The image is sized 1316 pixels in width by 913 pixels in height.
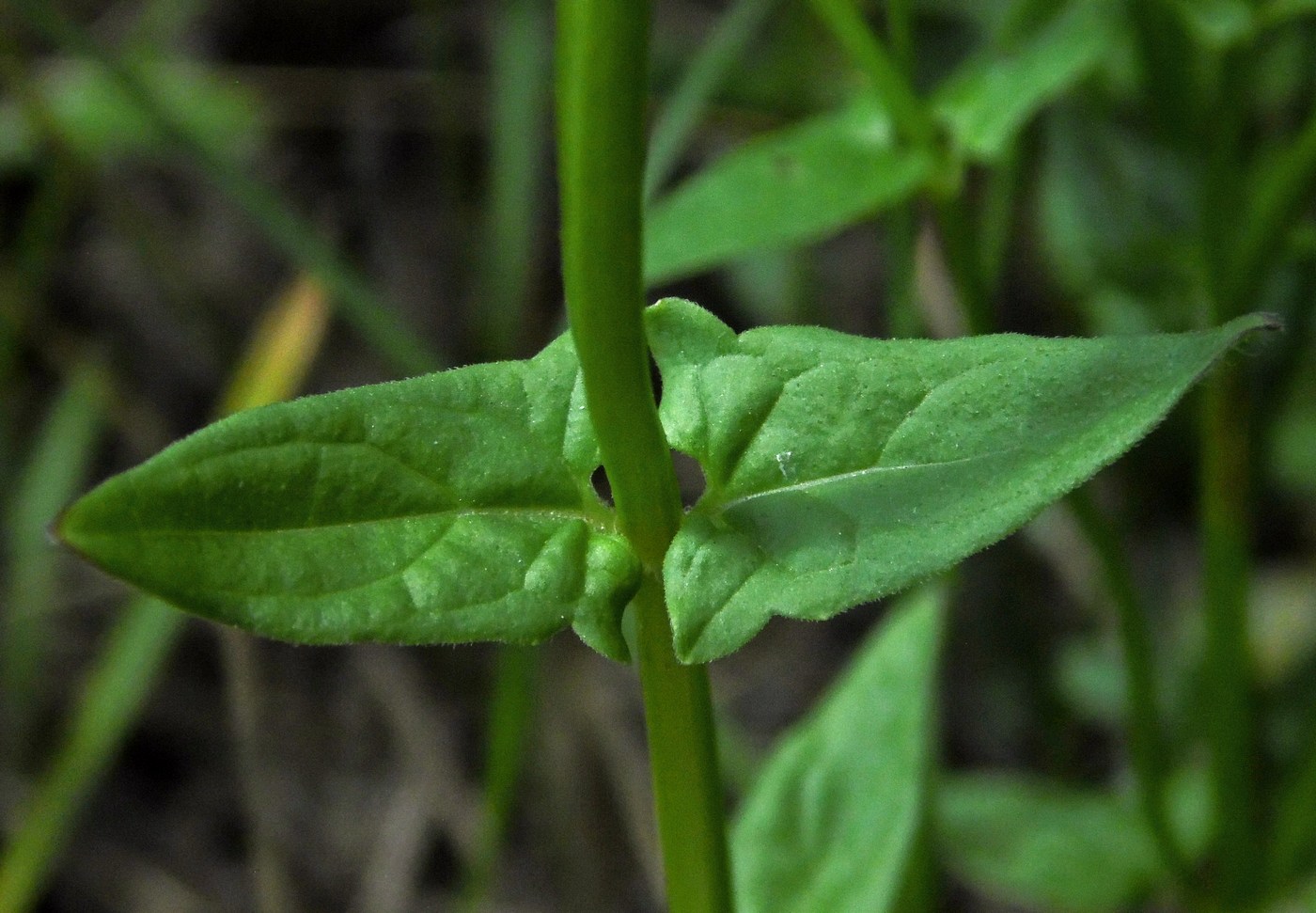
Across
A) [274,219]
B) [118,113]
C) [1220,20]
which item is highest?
[118,113]

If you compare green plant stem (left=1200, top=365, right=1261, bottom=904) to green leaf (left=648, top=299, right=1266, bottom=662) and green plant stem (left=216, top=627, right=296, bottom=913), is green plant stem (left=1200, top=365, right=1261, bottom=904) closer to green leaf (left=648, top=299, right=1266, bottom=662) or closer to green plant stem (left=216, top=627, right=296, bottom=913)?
green leaf (left=648, top=299, right=1266, bottom=662)

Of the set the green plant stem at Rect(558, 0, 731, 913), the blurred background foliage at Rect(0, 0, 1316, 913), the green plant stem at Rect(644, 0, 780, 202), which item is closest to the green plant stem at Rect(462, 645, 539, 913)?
the blurred background foliage at Rect(0, 0, 1316, 913)

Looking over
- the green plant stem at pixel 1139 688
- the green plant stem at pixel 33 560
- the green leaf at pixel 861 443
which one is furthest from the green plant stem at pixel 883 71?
the green plant stem at pixel 33 560

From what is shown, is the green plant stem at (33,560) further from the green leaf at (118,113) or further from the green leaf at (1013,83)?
the green leaf at (1013,83)

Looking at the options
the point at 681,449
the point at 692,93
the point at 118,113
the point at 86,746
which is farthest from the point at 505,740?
the point at 118,113

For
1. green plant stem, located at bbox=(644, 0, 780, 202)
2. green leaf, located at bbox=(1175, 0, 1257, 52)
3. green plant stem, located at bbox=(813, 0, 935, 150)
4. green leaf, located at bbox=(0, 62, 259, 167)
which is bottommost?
green plant stem, located at bbox=(813, 0, 935, 150)

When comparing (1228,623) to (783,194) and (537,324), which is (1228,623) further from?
(537,324)

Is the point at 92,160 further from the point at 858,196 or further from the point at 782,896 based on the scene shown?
the point at 782,896
